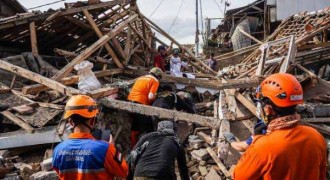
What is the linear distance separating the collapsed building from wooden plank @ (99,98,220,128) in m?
0.01

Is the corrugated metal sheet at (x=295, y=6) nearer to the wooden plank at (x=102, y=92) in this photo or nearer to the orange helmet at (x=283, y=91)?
the wooden plank at (x=102, y=92)

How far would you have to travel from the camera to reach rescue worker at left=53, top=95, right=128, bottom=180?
2.28 metres

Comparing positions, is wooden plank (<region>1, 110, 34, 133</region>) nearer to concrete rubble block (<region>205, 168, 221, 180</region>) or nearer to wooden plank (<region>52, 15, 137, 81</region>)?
wooden plank (<region>52, 15, 137, 81</region>)

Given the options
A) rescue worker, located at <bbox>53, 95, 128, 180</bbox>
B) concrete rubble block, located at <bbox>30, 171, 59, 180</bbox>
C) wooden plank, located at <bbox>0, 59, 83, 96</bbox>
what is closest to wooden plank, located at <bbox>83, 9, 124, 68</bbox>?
wooden plank, located at <bbox>0, 59, 83, 96</bbox>

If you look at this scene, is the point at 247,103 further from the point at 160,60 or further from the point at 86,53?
the point at 160,60

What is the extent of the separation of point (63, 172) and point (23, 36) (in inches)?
277

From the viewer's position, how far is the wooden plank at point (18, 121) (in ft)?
17.1

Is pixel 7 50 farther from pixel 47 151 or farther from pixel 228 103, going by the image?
pixel 228 103

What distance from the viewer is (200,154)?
4.93m

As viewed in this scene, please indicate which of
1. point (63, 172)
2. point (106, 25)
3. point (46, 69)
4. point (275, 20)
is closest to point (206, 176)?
point (63, 172)

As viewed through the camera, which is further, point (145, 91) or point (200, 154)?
point (145, 91)

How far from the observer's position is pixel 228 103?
5766 millimetres

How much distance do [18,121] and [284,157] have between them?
456cm

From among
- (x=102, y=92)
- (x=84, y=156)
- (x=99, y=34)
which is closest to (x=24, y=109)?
(x=102, y=92)
